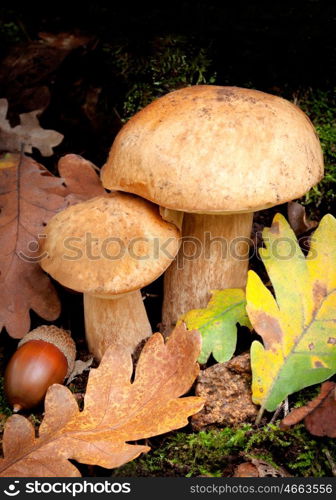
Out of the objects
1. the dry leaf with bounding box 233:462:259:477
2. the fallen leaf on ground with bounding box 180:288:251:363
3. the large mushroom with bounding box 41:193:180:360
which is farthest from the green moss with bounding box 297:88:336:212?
the dry leaf with bounding box 233:462:259:477

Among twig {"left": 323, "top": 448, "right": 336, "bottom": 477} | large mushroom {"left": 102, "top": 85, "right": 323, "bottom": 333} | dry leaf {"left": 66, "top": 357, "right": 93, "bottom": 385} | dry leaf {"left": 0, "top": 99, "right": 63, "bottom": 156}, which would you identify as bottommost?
dry leaf {"left": 66, "top": 357, "right": 93, "bottom": 385}

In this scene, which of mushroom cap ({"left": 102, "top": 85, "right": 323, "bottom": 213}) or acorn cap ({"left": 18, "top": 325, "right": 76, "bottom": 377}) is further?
acorn cap ({"left": 18, "top": 325, "right": 76, "bottom": 377})

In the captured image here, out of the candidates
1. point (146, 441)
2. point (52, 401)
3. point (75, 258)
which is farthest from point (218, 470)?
point (75, 258)

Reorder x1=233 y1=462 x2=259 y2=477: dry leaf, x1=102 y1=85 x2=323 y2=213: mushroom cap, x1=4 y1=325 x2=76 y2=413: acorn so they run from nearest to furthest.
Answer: x1=233 y1=462 x2=259 y2=477: dry leaf, x1=102 y1=85 x2=323 y2=213: mushroom cap, x1=4 y1=325 x2=76 y2=413: acorn

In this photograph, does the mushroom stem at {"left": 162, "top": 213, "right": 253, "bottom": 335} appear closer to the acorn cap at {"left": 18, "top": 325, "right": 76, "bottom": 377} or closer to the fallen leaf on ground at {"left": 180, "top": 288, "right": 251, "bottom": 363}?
the fallen leaf on ground at {"left": 180, "top": 288, "right": 251, "bottom": 363}

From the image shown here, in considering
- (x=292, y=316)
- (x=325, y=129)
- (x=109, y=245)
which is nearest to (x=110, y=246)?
(x=109, y=245)

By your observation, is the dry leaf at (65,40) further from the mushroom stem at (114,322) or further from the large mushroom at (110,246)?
the mushroom stem at (114,322)

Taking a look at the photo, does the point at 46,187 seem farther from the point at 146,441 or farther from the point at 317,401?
the point at 317,401
